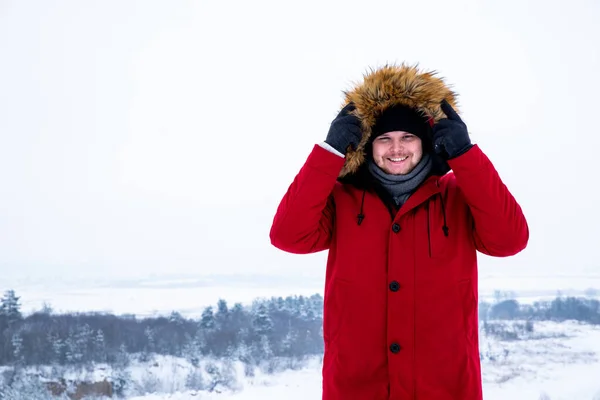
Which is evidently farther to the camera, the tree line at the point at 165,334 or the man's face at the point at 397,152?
the tree line at the point at 165,334

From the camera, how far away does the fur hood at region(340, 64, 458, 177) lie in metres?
1.48

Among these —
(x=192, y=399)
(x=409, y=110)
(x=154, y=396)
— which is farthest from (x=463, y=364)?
(x=154, y=396)

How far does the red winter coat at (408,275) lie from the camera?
1327mm

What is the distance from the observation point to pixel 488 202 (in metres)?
1.31

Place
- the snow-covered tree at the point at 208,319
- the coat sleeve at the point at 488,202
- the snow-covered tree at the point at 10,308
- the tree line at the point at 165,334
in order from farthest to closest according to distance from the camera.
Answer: the snow-covered tree at the point at 208,319 → the snow-covered tree at the point at 10,308 → the tree line at the point at 165,334 → the coat sleeve at the point at 488,202

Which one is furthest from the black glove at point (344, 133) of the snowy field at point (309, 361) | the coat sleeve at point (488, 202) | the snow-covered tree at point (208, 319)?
the snow-covered tree at point (208, 319)

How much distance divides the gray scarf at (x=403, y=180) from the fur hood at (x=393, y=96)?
0.09 m

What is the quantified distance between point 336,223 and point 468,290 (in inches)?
15.4

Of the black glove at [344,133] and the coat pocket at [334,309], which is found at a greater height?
the black glove at [344,133]

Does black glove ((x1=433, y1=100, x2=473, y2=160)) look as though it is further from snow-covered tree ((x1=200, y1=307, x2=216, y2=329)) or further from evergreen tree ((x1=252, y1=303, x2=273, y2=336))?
snow-covered tree ((x1=200, y1=307, x2=216, y2=329))

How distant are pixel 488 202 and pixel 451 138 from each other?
18 centimetres

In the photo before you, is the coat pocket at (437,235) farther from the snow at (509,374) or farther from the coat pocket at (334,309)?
the snow at (509,374)

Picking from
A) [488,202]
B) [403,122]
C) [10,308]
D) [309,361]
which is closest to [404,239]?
[488,202]

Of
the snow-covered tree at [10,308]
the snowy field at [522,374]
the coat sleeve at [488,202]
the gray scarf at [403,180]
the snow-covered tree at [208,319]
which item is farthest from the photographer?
the snow-covered tree at [208,319]
